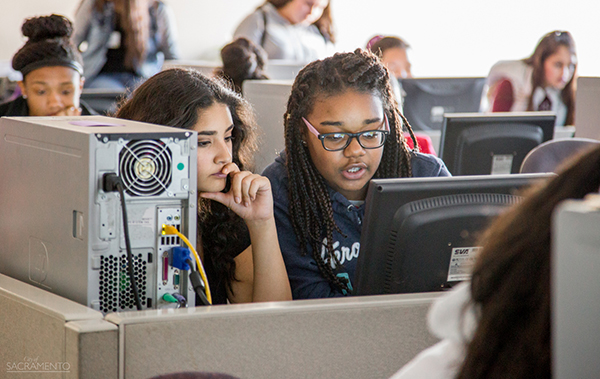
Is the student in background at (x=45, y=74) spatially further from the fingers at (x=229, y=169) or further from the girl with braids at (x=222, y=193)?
the fingers at (x=229, y=169)

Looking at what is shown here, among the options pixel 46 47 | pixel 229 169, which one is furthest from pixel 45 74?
pixel 229 169

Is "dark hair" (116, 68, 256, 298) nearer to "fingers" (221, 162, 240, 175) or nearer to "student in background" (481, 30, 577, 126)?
"fingers" (221, 162, 240, 175)

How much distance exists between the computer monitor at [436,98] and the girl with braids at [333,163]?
1.56 m

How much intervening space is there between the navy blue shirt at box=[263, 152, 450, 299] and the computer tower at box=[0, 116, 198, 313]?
0.49m

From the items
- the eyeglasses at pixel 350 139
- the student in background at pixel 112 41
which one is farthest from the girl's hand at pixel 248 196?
the student in background at pixel 112 41

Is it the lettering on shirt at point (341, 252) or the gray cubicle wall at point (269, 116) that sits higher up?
the gray cubicle wall at point (269, 116)

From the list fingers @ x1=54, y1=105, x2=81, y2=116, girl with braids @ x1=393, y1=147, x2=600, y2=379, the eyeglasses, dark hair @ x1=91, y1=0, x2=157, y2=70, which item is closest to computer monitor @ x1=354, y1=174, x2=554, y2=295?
the eyeglasses

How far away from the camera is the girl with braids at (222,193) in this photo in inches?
57.2

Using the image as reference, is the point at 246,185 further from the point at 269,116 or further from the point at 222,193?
the point at 269,116

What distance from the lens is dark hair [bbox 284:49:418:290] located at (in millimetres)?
1592

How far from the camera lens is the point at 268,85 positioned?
244 centimetres

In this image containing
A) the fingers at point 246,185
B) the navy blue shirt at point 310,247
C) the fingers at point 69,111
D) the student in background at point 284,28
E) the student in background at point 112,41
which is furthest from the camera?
the student in background at point 284,28

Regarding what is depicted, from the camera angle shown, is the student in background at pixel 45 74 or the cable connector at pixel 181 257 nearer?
the cable connector at pixel 181 257

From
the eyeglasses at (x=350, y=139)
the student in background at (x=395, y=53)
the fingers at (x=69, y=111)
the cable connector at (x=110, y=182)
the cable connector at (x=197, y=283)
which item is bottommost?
the cable connector at (x=197, y=283)
